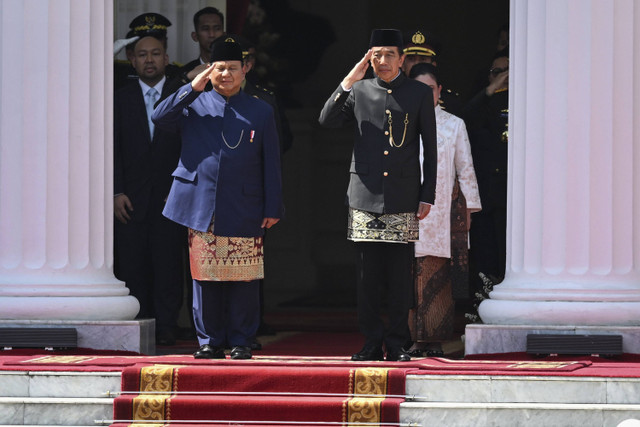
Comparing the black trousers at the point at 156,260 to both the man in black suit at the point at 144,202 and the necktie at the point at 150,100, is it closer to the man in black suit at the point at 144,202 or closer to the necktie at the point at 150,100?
the man in black suit at the point at 144,202

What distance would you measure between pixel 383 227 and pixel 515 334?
3.69 feet

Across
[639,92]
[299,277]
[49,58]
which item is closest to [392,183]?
[639,92]

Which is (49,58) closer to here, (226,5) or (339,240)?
(226,5)

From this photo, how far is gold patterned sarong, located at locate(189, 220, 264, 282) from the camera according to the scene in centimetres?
908

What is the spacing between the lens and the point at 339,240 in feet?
46.5

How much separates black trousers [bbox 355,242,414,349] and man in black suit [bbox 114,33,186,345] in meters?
2.04

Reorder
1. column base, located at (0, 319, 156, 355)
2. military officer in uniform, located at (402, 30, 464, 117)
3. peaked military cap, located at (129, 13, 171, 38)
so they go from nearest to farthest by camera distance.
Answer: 1. column base, located at (0, 319, 156, 355)
2. military officer in uniform, located at (402, 30, 464, 117)
3. peaked military cap, located at (129, 13, 171, 38)

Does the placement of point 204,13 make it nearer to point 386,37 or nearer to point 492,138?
point 492,138

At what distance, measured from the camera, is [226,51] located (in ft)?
29.8

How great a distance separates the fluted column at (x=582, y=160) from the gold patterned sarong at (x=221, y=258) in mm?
1650

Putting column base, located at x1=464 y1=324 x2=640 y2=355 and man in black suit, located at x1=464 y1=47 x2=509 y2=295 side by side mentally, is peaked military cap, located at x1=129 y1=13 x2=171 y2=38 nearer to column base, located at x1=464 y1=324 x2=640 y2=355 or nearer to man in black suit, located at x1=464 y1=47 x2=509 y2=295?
man in black suit, located at x1=464 y1=47 x2=509 y2=295

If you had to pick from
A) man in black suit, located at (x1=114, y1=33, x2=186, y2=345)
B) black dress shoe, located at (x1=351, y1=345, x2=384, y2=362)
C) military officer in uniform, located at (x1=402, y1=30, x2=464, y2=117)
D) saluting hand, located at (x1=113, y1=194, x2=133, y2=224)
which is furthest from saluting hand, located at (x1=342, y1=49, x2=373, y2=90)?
saluting hand, located at (x1=113, y1=194, x2=133, y2=224)

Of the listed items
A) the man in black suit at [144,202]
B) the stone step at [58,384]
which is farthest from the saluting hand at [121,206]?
the stone step at [58,384]

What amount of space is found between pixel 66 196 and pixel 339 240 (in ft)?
16.2
